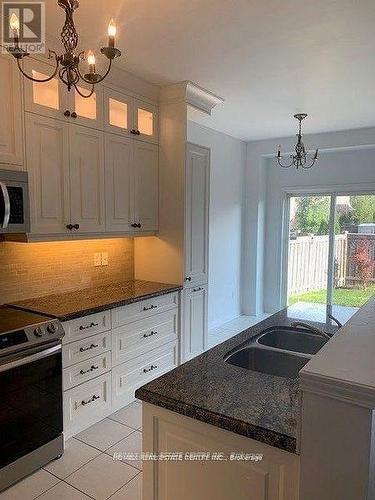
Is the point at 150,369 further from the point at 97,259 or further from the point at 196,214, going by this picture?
the point at 196,214

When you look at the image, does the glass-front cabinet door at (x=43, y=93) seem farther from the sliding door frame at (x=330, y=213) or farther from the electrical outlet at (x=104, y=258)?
the sliding door frame at (x=330, y=213)

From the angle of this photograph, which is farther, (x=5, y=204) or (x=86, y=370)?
(x=86, y=370)

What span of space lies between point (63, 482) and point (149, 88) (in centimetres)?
309

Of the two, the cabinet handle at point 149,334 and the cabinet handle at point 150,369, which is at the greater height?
the cabinet handle at point 149,334

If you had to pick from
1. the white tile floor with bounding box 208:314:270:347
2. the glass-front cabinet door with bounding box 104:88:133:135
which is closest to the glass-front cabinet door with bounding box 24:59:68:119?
the glass-front cabinet door with bounding box 104:88:133:135

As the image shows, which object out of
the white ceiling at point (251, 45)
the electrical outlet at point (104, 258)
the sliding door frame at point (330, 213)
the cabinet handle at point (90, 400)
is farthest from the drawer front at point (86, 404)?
the sliding door frame at point (330, 213)

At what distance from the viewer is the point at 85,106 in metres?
2.77

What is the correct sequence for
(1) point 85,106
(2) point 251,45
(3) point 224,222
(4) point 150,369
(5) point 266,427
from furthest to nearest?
1. (3) point 224,222
2. (4) point 150,369
3. (1) point 85,106
4. (2) point 251,45
5. (5) point 266,427

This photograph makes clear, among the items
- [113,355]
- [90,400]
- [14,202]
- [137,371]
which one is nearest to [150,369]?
[137,371]

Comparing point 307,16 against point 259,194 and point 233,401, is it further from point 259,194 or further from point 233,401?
point 259,194

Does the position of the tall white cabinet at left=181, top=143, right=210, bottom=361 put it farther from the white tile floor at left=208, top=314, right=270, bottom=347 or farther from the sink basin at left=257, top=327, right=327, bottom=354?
the sink basin at left=257, top=327, right=327, bottom=354

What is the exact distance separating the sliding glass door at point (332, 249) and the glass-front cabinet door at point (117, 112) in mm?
3445

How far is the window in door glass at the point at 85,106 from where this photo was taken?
2699 millimetres

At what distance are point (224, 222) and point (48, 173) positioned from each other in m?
3.15
